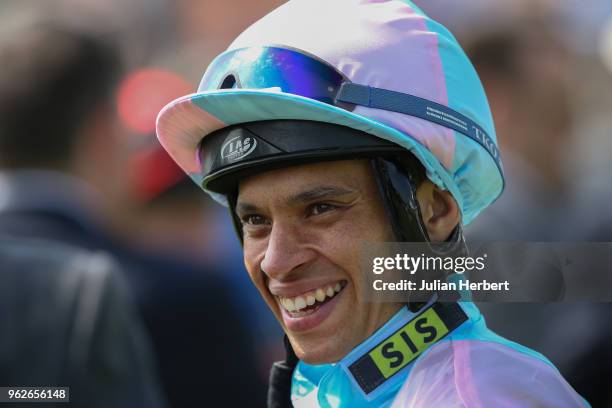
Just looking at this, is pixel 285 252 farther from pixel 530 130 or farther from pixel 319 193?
pixel 530 130

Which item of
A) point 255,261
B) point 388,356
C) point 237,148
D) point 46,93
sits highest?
point 46,93

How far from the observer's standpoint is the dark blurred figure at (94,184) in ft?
13.8

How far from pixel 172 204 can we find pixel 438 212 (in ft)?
8.02

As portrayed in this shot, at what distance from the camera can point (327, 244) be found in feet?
9.39

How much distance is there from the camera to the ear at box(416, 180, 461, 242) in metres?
2.93

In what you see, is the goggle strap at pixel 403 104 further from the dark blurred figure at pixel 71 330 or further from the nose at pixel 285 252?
the dark blurred figure at pixel 71 330

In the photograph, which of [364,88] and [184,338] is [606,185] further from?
[364,88]

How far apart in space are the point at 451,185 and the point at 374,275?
32 centimetres

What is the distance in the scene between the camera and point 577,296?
2.96m

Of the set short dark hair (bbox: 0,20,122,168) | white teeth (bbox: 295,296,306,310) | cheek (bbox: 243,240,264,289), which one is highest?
short dark hair (bbox: 0,20,122,168)

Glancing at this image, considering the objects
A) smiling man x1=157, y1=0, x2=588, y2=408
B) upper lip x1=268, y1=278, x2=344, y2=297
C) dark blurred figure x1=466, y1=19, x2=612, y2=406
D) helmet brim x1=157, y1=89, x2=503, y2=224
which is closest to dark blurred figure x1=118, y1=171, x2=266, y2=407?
dark blurred figure x1=466, y1=19, x2=612, y2=406

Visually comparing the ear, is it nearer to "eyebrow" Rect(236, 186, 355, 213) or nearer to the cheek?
"eyebrow" Rect(236, 186, 355, 213)

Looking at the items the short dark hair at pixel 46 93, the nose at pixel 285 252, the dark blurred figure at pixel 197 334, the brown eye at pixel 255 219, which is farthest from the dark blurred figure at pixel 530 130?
the nose at pixel 285 252

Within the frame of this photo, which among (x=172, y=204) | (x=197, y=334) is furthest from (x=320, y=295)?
(x=172, y=204)
